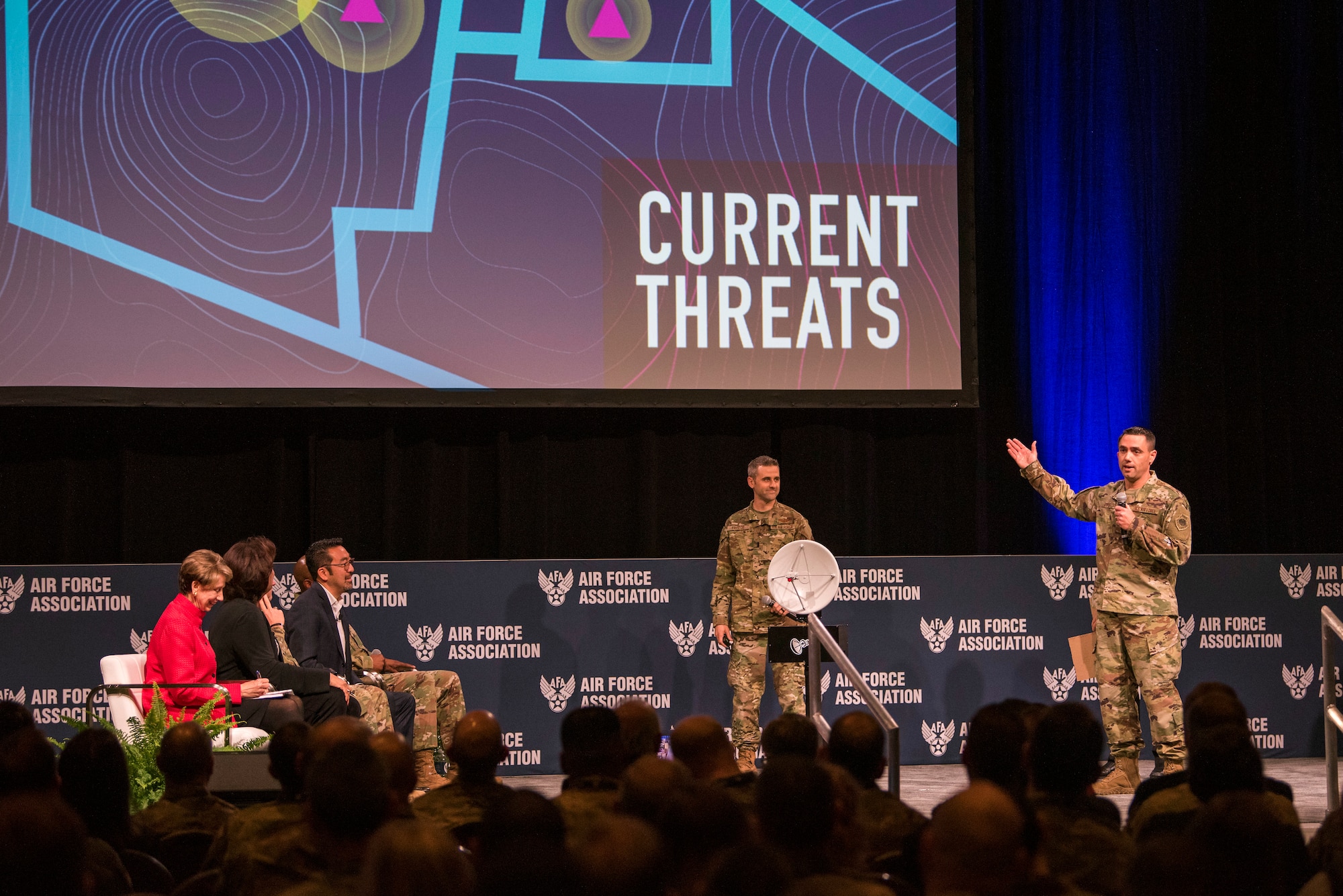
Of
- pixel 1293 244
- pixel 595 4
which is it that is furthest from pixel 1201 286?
pixel 595 4

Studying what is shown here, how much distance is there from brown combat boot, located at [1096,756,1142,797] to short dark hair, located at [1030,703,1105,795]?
3569mm

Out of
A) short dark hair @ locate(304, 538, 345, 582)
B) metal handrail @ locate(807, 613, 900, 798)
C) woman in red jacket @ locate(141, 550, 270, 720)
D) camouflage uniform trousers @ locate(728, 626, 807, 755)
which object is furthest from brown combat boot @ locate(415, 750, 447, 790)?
metal handrail @ locate(807, 613, 900, 798)

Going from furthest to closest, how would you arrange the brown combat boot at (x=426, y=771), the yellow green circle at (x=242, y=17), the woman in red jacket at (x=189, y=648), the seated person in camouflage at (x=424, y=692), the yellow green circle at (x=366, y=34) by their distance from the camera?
the yellow green circle at (x=366, y=34), the yellow green circle at (x=242, y=17), the seated person in camouflage at (x=424, y=692), the brown combat boot at (x=426, y=771), the woman in red jacket at (x=189, y=648)

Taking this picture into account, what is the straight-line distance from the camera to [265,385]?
7488mm

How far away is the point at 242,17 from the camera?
7.54 metres

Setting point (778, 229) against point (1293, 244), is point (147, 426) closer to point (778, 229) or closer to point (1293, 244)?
point (778, 229)

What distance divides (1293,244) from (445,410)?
5.78 metres

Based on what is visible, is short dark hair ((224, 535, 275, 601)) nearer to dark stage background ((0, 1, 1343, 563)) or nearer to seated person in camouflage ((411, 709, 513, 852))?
dark stage background ((0, 1, 1343, 563))

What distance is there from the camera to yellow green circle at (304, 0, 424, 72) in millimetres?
7625

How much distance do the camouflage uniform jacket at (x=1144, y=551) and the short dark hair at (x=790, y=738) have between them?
351 centimetres

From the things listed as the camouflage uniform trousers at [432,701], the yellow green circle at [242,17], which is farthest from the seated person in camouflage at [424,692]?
the yellow green circle at [242,17]

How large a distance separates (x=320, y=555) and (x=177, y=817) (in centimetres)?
326

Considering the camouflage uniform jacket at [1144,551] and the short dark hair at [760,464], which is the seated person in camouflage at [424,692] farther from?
the camouflage uniform jacket at [1144,551]

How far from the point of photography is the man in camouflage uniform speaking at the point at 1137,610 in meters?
6.22
